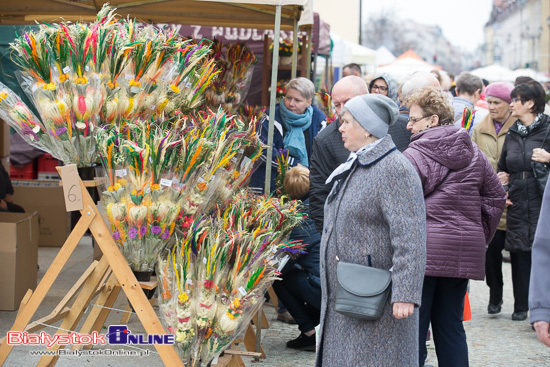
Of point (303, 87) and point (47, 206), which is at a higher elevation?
point (303, 87)

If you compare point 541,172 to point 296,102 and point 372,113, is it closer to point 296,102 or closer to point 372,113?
point 296,102

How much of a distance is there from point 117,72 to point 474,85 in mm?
4474

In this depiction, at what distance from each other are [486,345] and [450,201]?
2.19 m

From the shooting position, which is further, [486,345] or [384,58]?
[384,58]

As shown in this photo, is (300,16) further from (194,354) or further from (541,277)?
(541,277)

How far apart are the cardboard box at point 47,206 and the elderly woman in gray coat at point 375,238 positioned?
556 cm

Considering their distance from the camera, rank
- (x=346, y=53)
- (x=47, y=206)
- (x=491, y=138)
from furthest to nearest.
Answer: (x=346, y=53)
(x=47, y=206)
(x=491, y=138)

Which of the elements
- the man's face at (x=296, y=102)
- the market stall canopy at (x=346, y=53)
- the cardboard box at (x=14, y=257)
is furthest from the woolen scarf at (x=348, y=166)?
the market stall canopy at (x=346, y=53)

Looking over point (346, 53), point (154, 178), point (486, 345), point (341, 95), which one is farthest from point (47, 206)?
point (346, 53)

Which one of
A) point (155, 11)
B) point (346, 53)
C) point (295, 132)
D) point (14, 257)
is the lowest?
point (14, 257)

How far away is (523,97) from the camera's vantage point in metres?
6.29

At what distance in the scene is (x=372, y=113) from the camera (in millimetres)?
3479

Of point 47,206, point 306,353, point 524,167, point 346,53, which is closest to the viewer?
point 306,353

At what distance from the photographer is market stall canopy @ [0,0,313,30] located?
6129mm
